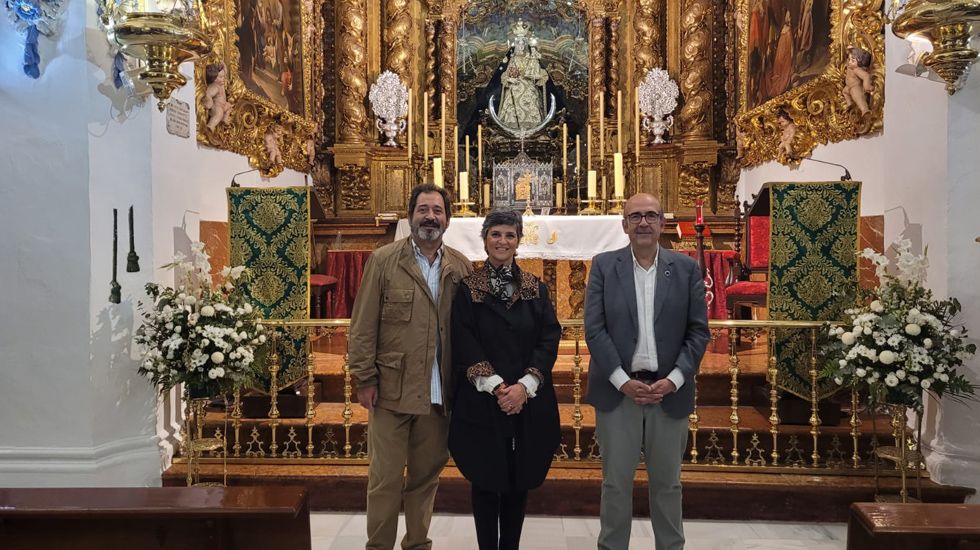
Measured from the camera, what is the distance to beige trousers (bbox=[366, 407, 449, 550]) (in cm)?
297

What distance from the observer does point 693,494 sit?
3949 mm

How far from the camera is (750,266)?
602 cm

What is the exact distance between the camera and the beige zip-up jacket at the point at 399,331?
2887mm

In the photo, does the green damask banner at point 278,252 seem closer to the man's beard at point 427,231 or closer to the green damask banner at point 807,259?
the man's beard at point 427,231

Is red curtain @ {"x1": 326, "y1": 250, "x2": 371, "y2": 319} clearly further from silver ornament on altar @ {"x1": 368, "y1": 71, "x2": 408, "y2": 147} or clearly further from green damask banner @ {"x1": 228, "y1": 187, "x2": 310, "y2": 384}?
green damask banner @ {"x1": 228, "y1": 187, "x2": 310, "y2": 384}

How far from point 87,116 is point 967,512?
4211 millimetres

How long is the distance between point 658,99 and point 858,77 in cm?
325

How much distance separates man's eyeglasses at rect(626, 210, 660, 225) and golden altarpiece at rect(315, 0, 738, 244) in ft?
17.2

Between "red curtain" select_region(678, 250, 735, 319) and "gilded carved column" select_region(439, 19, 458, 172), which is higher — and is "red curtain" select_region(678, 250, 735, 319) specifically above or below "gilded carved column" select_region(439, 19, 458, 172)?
below

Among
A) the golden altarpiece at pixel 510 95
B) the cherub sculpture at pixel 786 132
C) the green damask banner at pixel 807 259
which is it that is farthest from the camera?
the golden altarpiece at pixel 510 95

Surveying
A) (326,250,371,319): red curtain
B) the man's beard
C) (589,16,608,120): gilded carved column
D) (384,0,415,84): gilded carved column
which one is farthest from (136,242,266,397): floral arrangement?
(589,16,608,120): gilded carved column

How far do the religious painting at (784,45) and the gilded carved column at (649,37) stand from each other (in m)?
1.26

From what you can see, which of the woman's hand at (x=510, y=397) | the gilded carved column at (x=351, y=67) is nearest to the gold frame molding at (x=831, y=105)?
the woman's hand at (x=510, y=397)

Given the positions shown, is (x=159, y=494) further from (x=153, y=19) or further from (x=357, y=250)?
(x=357, y=250)
